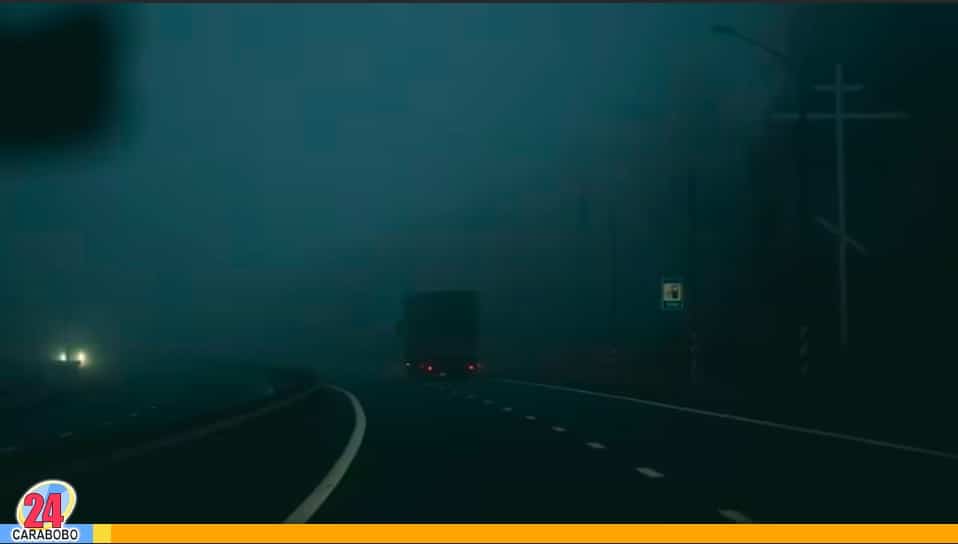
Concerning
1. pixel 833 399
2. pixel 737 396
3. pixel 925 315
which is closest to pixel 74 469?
pixel 833 399

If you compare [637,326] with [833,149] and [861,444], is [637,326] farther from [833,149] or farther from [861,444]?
[861,444]

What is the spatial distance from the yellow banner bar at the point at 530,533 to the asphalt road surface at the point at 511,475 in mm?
521

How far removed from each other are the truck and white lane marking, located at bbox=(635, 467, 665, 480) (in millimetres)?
45721

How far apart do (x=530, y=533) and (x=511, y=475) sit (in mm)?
5514

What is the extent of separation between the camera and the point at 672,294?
160 feet

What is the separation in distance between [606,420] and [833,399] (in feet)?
19.9

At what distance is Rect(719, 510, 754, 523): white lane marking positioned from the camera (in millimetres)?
13500

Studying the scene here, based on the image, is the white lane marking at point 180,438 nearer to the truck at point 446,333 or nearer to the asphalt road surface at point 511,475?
the asphalt road surface at point 511,475

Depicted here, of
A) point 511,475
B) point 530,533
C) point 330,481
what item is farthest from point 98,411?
point 530,533

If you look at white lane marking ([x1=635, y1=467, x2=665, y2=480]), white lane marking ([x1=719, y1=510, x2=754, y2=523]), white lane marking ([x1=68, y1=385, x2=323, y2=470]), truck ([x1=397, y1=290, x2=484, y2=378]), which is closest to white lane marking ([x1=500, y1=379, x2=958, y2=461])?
white lane marking ([x1=635, y1=467, x2=665, y2=480])

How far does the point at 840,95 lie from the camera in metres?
44.5

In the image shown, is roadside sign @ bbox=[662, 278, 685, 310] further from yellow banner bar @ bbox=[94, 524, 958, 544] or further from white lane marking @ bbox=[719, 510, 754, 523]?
yellow banner bar @ bbox=[94, 524, 958, 544]

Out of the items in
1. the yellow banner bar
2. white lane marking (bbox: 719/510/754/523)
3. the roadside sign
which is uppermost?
the roadside sign

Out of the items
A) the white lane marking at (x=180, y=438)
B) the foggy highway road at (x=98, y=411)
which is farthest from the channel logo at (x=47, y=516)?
the foggy highway road at (x=98, y=411)
